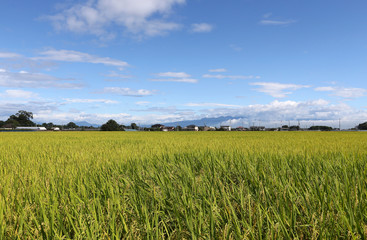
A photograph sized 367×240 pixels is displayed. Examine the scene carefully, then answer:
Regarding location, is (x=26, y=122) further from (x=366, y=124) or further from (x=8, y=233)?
(x=366, y=124)

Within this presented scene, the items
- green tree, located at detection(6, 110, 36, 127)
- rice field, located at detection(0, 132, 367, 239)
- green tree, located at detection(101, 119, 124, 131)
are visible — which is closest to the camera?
rice field, located at detection(0, 132, 367, 239)

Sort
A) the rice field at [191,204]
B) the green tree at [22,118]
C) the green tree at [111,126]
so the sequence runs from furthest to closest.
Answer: the green tree at [22,118]
the green tree at [111,126]
the rice field at [191,204]

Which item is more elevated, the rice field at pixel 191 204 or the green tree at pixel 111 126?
the green tree at pixel 111 126

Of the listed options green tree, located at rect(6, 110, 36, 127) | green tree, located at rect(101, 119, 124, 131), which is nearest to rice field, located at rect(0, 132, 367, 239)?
green tree, located at rect(101, 119, 124, 131)

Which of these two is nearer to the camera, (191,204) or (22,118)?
(191,204)

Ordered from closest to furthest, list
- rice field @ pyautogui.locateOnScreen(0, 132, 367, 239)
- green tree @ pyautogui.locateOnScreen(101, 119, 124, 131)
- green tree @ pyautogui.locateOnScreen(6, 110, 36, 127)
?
rice field @ pyautogui.locateOnScreen(0, 132, 367, 239) → green tree @ pyautogui.locateOnScreen(101, 119, 124, 131) → green tree @ pyautogui.locateOnScreen(6, 110, 36, 127)

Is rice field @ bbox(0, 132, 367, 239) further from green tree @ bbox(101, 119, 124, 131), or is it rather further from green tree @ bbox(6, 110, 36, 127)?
green tree @ bbox(6, 110, 36, 127)

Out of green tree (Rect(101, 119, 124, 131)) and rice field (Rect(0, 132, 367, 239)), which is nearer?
rice field (Rect(0, 132, 367, 239))

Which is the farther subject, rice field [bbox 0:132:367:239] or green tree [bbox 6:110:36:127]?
green tree [bbox 6:110:36:127]

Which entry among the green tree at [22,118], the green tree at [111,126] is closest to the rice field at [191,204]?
the green tree at [111,126]

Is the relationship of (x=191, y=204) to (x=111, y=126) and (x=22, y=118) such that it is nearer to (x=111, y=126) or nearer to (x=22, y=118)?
(x=111, y=126)

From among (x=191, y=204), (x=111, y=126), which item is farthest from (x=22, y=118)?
(x=191, y=204)

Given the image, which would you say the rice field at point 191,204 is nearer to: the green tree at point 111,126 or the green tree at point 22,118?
the green tree at point 111,126

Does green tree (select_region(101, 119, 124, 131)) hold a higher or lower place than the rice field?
higher
